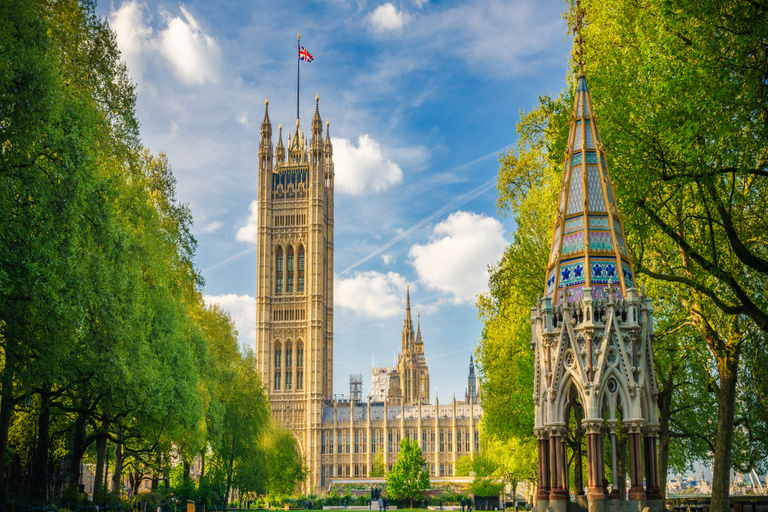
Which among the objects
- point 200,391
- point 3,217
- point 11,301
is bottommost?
point 200,391

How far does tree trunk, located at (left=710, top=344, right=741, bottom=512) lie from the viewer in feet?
63.8

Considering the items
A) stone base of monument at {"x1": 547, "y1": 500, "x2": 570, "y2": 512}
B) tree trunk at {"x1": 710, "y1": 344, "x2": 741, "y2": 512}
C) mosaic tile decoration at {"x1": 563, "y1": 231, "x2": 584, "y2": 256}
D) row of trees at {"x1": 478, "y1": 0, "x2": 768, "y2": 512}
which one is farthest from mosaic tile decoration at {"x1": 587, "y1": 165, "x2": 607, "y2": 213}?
tree trunk at {"x1": 710, "y1": 344, "x2": 741, "y2": 512}

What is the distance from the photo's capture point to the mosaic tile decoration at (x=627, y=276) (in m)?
14.6

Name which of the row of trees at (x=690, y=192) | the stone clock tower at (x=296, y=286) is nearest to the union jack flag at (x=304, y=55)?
the stone clock tower at (x=296, y=286)

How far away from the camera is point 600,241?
14.9 metres

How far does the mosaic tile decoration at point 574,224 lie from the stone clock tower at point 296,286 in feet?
372

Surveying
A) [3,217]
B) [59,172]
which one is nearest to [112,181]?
[59,172]

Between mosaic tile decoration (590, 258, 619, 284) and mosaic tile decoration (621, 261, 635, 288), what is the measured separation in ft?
0.63

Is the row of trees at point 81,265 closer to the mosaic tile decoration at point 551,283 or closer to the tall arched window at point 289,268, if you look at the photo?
the mosaic tile decoration at point 551,283

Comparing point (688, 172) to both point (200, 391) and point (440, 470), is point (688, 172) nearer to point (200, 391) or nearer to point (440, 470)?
point (200, 391)

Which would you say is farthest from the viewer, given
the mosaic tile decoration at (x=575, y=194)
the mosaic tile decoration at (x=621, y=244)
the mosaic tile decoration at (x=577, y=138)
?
the mosaic tile decoration at (x=577, y=138)

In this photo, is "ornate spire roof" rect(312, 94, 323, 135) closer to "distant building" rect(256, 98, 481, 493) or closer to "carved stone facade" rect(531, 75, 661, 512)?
"distant building" rect(256, 98, 481, 493)

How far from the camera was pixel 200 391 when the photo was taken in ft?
122

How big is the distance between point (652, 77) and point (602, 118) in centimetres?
157
